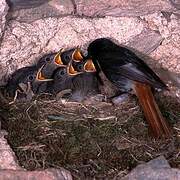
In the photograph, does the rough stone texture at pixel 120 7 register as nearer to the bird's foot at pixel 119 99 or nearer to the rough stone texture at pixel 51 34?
the rough stone texture at pixel 51 34

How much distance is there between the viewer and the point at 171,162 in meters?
4.39

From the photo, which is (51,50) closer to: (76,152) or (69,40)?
(69,40)

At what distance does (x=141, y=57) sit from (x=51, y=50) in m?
0.76

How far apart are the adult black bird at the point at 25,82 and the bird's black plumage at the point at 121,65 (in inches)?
18.5

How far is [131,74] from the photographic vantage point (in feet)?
16.9

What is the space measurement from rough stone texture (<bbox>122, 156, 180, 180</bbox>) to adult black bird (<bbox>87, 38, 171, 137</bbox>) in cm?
52

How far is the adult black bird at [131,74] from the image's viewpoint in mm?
4797

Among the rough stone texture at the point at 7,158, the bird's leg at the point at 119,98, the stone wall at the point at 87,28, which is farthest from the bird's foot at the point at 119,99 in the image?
the rough stone texture at the point at 7,158

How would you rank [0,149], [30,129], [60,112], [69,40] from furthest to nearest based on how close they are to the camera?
1. [69,40]
2. [60,112]
3. [30,129]
4. [0,149]

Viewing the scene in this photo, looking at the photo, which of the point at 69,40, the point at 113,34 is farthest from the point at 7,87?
the point at 113,34

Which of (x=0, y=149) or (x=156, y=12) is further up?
(x=156, y=12)

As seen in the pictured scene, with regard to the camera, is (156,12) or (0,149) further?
(156,12)

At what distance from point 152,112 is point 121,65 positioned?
1.90 ft

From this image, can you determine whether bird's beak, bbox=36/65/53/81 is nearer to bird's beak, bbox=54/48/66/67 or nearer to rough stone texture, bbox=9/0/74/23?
bird's beak, bbox=54/48/66/67
